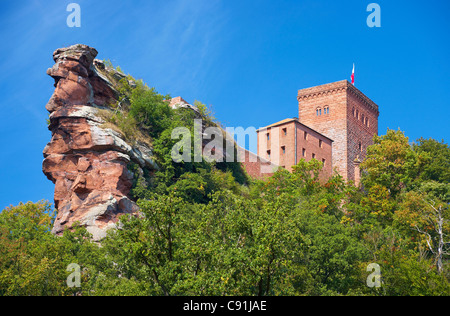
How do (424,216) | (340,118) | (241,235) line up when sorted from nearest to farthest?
(241,235) < (424,216) < (340,118)

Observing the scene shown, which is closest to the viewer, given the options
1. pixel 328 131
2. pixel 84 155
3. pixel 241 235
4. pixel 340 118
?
pixel 241 235

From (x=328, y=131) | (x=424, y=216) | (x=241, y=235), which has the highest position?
(x=328, y=131)

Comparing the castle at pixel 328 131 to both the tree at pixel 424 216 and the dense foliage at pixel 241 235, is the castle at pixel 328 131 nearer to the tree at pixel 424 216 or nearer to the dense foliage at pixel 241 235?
the dense foliage at pixel 241 235

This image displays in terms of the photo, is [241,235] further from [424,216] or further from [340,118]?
[340,118]

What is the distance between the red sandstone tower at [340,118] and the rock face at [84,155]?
102 ft

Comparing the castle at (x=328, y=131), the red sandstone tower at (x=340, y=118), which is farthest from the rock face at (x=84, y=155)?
the red sandstone tower at (x=340, y=118)

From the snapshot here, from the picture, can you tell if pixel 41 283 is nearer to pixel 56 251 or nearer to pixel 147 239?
pixel 56 251

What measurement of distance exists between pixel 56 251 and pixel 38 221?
16.1 metres

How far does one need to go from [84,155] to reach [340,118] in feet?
125

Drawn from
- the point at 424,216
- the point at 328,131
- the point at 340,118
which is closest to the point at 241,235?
the point at 424,216

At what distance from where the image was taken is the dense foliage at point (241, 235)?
2477 cm

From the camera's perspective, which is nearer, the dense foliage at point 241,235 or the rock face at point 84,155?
the dense foliage at point 241,235

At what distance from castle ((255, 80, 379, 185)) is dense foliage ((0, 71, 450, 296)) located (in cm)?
517

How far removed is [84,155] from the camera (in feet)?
142
